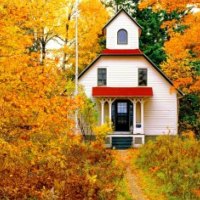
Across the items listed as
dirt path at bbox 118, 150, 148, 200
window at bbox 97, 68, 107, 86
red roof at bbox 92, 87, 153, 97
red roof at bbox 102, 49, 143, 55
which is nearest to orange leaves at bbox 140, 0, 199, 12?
dirt path at bbox 118, 150, 148, 200

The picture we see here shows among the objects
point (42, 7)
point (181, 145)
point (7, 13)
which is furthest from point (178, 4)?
point (42, 7)

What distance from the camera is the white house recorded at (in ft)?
114

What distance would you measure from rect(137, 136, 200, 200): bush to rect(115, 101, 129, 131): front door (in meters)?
9.86

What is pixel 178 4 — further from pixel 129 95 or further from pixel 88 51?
pixel 88 51

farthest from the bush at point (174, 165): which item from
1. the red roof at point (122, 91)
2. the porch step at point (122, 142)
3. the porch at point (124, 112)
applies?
the red roof at point (122, 91)

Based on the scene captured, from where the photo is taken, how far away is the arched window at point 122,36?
36125 mm

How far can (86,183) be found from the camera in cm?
1260

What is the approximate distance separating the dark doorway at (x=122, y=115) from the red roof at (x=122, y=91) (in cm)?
154

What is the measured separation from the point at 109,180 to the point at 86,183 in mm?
3265

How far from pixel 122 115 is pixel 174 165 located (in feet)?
57.9

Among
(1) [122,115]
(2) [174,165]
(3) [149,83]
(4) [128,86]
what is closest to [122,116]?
(1) [122,115]

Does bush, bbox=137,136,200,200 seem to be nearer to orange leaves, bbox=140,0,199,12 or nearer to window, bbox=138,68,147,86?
orange leaves, bbox=140,0,199,12

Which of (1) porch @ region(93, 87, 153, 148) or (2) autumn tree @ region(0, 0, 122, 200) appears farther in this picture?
(1) porch @ region(93, 87, 153, 148)

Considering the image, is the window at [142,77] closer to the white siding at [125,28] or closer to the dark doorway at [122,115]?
the dark doorway at [122,115]
